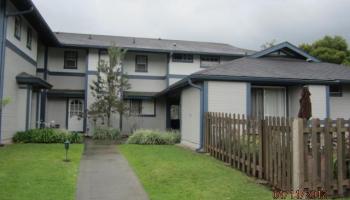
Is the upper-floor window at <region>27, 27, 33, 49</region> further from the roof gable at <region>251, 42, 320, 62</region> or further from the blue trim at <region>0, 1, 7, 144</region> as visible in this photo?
the roof gable at <region>251, 42, 320, 62</region>

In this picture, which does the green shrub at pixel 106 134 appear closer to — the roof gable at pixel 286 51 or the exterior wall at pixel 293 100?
the roof gable at pixel 286 51

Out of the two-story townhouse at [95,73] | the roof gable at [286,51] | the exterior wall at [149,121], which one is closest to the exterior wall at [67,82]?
the two-story townhouse at [95,73]

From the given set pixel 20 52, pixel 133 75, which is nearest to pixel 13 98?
pixel 20 52

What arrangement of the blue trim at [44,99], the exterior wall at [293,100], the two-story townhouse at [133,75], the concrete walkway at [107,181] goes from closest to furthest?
the concrete walkway at [107,181]
the exterior wall at [293,100]
the blue trim at [44,99]
the two-story townhouse at [133,75]

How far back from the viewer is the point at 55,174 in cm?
845

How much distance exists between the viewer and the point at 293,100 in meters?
16.4

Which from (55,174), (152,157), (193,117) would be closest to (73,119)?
(193,117)

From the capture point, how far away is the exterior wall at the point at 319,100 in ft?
52.1

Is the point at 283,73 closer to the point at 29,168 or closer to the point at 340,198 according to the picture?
the point at 340,198

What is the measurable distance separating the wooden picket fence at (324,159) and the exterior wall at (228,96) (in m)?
7.37

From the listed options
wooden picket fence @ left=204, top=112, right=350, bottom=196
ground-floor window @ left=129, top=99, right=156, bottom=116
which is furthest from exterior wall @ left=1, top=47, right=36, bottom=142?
wooden picket fence @ left=204, top=112, right=350, bottom=196

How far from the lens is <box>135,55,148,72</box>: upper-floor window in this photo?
2336 centimetres

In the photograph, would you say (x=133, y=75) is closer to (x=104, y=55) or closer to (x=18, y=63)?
(x=104, y=55)

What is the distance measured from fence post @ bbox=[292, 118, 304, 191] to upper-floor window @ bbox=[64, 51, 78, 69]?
61.0ft
